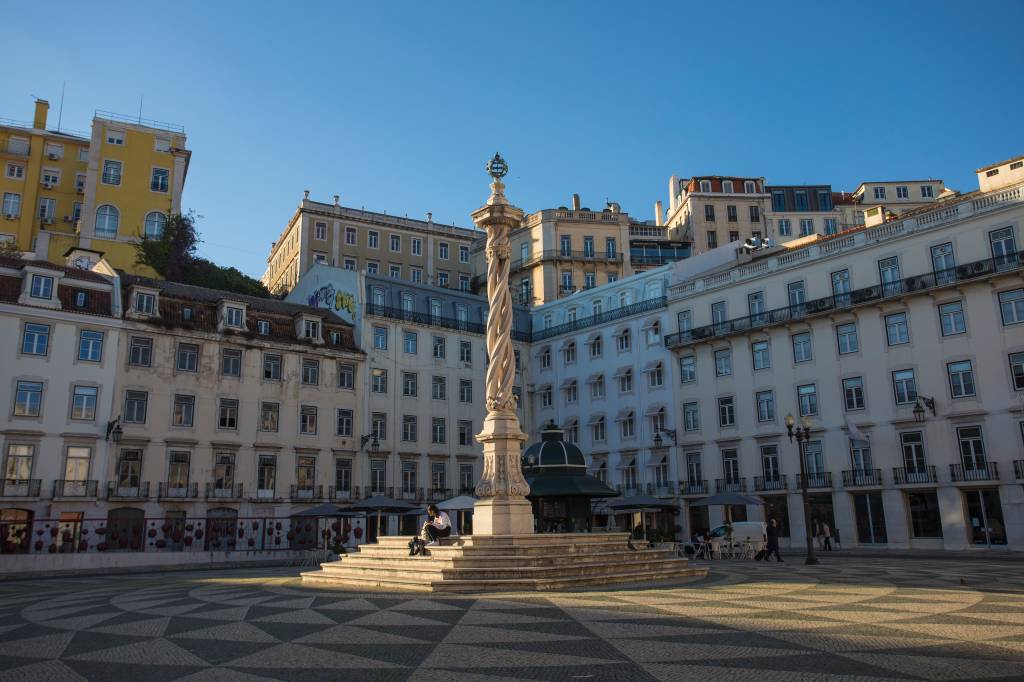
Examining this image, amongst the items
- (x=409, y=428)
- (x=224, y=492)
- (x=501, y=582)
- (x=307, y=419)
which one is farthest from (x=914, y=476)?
(x=224, y=492)

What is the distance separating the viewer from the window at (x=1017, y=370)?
3266 centimetres

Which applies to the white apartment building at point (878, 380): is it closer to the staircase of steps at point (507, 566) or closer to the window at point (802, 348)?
the window at point (802, 348)

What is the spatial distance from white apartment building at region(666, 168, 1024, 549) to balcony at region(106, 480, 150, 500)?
2743 cm

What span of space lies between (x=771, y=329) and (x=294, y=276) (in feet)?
142

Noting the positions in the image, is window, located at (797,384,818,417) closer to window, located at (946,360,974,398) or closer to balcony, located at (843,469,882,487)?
balcony, located at (843,469,882,487)

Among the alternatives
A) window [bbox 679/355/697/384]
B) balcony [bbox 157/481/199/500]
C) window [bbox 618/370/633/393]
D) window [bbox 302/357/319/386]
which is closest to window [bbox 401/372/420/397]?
window [bbox 302/357/319/386]

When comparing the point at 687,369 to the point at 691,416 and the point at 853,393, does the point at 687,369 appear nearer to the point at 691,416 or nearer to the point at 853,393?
the point at 691,416

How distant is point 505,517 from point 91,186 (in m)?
48.2

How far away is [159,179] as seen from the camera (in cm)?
5706

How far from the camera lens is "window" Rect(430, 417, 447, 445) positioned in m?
47.4

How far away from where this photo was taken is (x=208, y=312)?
41.0 metres

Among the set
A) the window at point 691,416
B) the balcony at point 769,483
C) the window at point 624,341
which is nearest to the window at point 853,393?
the balcony at point 769,483

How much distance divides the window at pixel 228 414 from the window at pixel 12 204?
33840 millimetres

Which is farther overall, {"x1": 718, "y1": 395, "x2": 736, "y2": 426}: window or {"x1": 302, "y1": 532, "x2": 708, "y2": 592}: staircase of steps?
{"x1": 718, "y1": 395, "x2": 736, "y2": 426}: window
